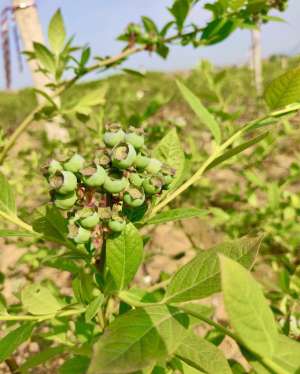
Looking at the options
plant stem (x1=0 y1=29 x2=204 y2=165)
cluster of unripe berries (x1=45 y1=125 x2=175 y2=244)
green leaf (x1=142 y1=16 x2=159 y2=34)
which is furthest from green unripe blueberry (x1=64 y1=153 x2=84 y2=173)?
green leaf (x1=142 y1=16 x2=159 y2=34)

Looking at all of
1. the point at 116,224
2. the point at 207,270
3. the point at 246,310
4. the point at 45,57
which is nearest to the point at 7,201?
the point at 116,224

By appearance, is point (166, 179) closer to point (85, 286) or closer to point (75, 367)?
point (85, 286)

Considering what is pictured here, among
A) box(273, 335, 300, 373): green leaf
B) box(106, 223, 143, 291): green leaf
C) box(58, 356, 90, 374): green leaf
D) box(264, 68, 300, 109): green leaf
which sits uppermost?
box(264, 68, 300, 109): green leaf

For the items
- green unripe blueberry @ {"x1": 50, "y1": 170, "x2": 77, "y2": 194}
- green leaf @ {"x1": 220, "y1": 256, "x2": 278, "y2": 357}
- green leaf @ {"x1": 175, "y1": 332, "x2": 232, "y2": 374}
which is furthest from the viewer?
green unripe blueberry @ {"x1": 50, "y1": 170, "x2": 77, "y2": 194}

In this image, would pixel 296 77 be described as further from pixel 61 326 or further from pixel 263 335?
pixel 61 326

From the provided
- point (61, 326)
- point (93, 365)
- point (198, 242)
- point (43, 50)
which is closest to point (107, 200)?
point (93, 365)

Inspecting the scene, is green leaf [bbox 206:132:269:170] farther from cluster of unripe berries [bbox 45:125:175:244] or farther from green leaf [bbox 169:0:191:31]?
green leaf [bbox 169:0:191:31]

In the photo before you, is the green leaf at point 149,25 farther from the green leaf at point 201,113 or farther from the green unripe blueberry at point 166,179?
the green unripe blueberry at point 166,179
